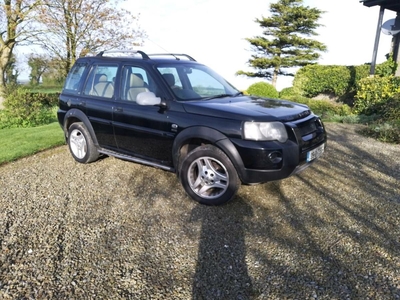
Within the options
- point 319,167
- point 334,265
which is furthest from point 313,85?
point 334,265

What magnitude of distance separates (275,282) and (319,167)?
10.5ft

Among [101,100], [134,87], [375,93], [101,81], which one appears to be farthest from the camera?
[375,93]

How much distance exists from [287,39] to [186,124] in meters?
24.1

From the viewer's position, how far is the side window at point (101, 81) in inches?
191

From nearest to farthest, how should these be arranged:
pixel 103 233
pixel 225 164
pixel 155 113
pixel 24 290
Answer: pixel 24 290 < pixel 103 233 < pixel 225 164 < pixel 155 113

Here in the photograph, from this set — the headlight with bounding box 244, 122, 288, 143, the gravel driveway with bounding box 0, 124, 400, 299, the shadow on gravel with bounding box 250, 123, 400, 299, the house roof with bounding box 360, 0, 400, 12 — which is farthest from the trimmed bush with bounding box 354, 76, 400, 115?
the headlight with bounding box 244, 122, 288, 143

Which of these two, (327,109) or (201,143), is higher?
(201,143)

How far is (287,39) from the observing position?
25391mm

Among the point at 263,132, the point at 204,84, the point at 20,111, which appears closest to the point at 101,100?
the point at 204,84

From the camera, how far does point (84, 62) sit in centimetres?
540

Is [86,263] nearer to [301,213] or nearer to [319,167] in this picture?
[301,213]

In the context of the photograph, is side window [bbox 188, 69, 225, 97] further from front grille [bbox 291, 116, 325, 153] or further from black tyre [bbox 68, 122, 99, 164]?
black tyre [bbox 68, 122, 99, 164]

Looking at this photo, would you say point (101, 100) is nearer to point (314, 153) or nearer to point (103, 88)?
point (103, 88)

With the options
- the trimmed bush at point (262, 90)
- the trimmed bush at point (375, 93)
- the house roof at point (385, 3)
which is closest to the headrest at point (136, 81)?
the trimmed bush at point (375, 93)
